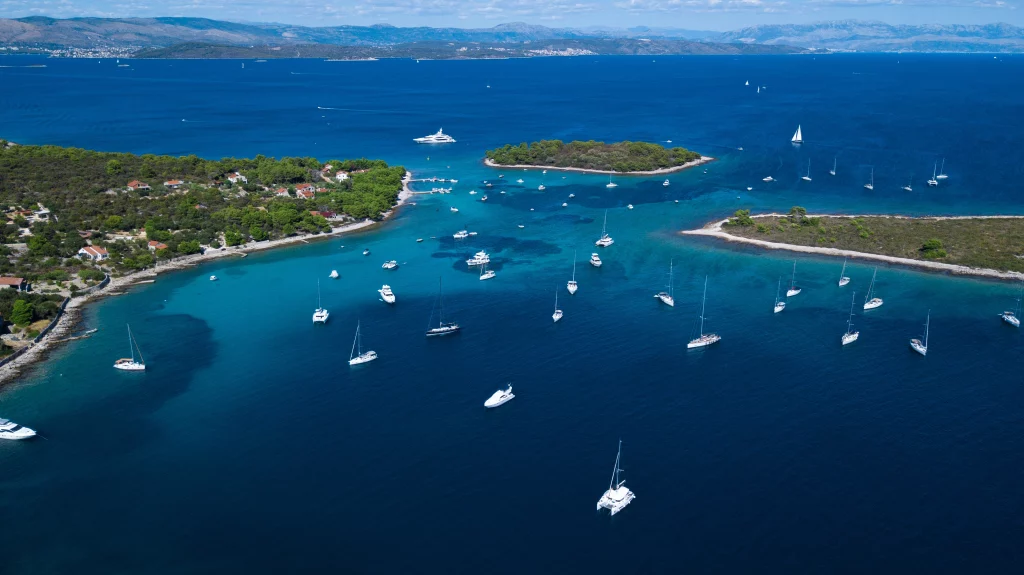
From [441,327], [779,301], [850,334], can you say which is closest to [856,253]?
[779,301]

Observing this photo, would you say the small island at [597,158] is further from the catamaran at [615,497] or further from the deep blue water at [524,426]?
the catamaran at [615,497]

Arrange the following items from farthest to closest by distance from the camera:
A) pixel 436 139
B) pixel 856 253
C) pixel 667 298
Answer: pixel 436 139 → pixel 856 253 → pixel 667 298

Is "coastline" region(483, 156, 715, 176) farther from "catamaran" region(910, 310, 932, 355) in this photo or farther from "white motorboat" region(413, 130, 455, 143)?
"catamaran" region(910, 310, 932, 355)

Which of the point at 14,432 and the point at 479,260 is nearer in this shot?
the point at 14,432

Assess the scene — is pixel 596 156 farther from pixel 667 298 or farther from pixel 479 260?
pixel 667 298

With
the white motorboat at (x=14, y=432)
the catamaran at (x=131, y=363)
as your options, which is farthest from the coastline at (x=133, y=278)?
the white motorboat at (x=14, y=432)

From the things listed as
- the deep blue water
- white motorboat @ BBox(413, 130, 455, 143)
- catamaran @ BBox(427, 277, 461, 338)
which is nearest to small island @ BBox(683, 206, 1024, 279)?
the deep blue water
